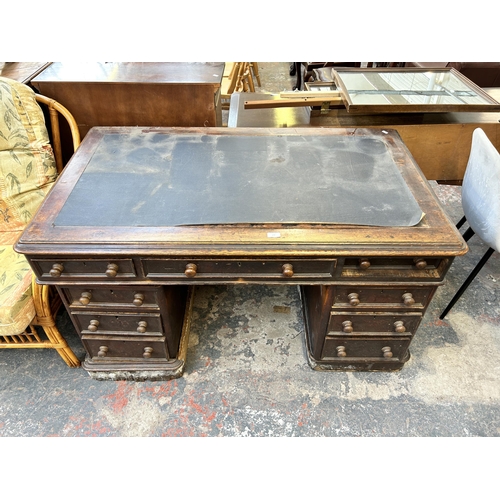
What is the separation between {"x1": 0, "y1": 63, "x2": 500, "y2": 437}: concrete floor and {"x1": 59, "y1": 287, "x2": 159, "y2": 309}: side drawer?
566 millimetres

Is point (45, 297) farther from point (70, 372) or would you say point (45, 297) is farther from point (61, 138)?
point (61, 138)

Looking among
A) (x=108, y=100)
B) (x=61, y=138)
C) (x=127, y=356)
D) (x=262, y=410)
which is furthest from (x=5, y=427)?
(x=108, y=100)

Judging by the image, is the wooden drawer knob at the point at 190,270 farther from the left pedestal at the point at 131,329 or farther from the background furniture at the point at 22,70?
the background furniture at the point at 22,70

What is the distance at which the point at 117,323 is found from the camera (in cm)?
163

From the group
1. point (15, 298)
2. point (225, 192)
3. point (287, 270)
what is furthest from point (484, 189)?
point (15, 298)

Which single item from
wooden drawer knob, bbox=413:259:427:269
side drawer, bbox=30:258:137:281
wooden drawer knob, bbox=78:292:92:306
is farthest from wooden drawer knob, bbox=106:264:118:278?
wooden drawer knob, bbox=413:259:427:269

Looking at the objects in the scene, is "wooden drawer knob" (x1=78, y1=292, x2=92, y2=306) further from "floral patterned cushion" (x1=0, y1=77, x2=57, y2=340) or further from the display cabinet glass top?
the display cabinet glass top

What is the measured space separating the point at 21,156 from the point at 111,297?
1.04 m

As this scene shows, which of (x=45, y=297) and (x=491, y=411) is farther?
(x=491, y=411)

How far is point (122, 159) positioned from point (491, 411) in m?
2.21

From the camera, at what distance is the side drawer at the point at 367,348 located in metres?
1.71

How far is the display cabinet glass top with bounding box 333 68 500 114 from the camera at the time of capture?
78.7 inches

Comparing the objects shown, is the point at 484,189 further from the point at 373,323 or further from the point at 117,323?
the point at 117,323

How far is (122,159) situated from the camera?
166 centimetres
